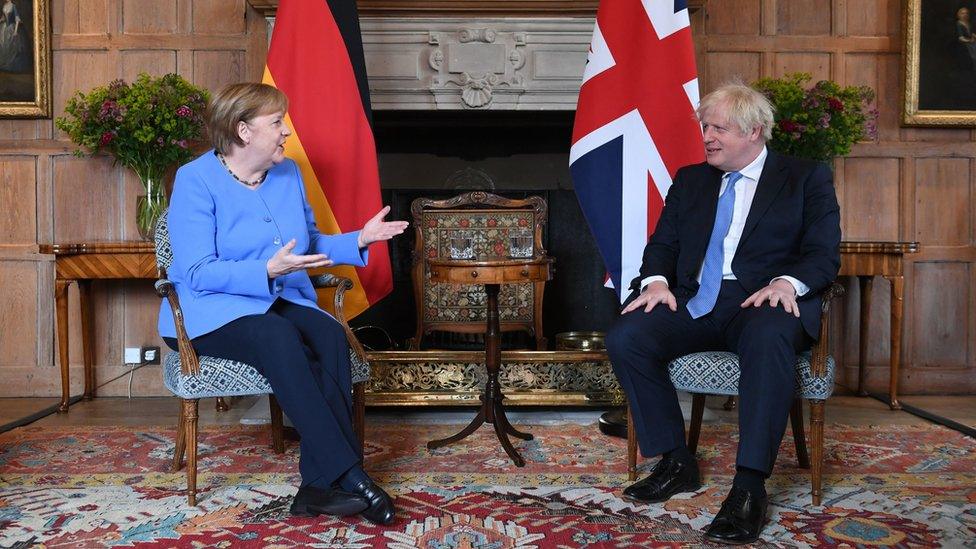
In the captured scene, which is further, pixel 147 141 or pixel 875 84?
pixel 875 84

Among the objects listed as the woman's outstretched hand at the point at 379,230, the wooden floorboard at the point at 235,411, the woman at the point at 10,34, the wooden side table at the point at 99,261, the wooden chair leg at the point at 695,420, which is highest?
the woman at the point at 10,34

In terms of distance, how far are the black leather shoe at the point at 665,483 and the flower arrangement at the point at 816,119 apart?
6.48 feet

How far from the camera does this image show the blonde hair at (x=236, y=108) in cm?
263

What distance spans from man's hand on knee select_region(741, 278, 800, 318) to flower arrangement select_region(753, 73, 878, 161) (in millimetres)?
1666

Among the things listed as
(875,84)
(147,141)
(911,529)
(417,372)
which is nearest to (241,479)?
(417,372)

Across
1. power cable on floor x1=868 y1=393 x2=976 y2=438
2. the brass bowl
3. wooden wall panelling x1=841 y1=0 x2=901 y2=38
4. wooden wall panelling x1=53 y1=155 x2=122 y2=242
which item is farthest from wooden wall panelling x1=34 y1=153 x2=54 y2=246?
power cable on floor x1=868 y1=393 x2=976 y2=438

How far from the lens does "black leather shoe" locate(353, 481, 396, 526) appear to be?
93.1 inches

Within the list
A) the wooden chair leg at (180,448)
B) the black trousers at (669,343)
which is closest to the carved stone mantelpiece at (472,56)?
the black trousers at (669,343)

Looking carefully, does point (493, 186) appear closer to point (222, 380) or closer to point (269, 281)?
point (269, 281)

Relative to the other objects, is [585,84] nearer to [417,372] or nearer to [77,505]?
[417,372]

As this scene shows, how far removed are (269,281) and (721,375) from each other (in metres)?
1.39

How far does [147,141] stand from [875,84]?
3.67 meters

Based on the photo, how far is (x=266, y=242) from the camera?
8.80 feet

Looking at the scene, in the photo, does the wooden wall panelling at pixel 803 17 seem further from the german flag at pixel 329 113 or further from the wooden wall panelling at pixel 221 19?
the wooden wall panelling at pixel 221 19
